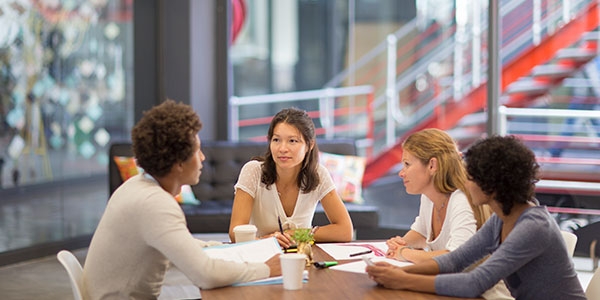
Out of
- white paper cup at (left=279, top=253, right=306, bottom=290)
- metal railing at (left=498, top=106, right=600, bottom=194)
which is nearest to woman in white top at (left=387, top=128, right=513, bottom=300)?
white paper cup at (left=279, top=253, right=306, bottom=290)

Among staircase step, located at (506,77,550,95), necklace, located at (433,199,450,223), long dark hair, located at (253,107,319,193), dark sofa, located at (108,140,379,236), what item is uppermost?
staircase step, located at (506,77,550,95)

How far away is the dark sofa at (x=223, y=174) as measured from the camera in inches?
226

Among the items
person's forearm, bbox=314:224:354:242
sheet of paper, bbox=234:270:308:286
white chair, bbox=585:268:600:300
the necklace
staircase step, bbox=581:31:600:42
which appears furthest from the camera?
staircase step, bbox=581:31:600:42

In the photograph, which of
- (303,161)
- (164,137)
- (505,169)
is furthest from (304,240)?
(303,161)

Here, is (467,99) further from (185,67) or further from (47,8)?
(47,8)

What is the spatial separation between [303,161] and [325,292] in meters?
1.26

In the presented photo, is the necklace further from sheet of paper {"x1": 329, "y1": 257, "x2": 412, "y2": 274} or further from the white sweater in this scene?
the white sweater

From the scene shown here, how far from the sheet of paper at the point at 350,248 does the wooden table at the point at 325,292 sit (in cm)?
36

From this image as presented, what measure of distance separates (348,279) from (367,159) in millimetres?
4315

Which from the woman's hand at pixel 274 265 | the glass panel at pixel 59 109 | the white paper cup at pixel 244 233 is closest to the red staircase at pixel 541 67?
the glass panel at pixel 59 109

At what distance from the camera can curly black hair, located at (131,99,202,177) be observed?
8.00 feet

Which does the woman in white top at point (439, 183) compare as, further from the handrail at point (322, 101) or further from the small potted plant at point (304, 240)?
the handrail at point (322, 101)

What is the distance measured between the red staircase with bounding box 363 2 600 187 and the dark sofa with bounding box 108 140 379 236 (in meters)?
1.01

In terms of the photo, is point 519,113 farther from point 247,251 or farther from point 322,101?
point 247,251
